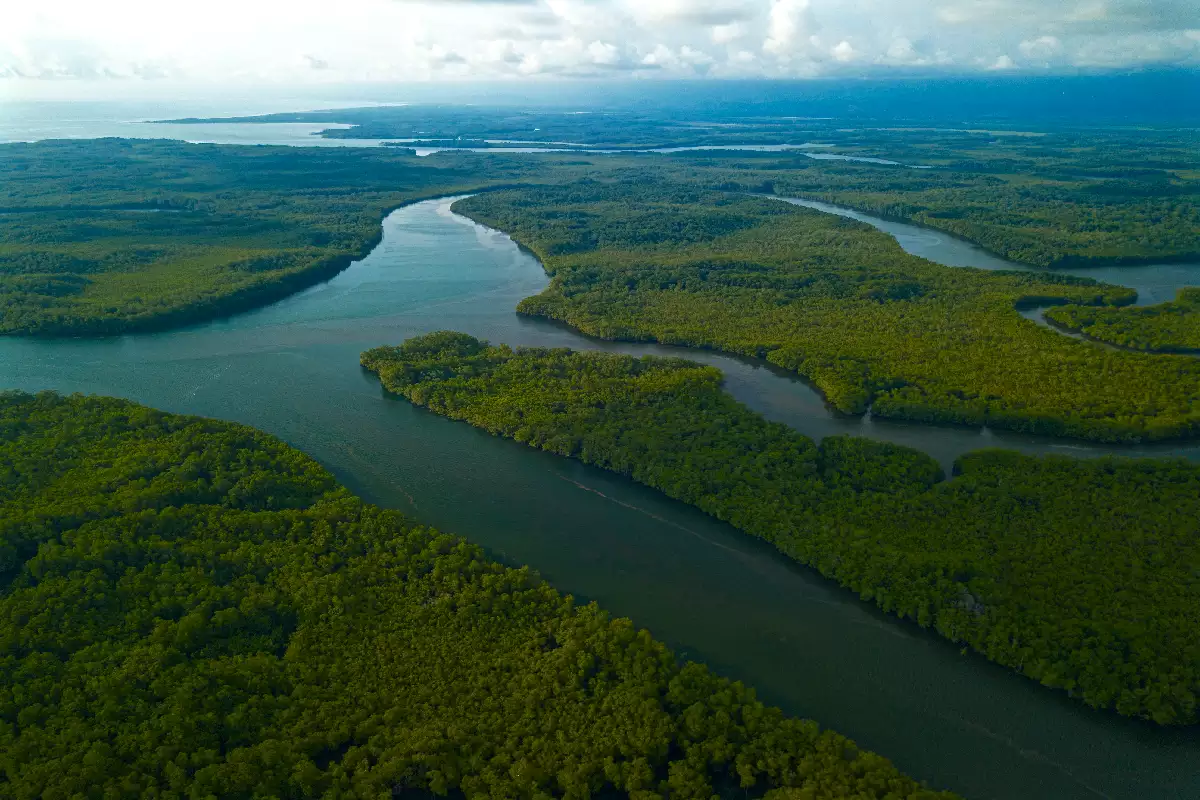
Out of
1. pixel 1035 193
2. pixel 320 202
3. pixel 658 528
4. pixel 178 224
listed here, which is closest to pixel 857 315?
pixel 658 528

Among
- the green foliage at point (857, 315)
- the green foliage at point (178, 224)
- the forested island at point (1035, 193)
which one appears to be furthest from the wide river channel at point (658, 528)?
the forested island at point (1035, 193)

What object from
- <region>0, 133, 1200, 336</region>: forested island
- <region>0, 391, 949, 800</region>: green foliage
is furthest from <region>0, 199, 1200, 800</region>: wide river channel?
<region>0, 133, 1200, 336</region>: forested island

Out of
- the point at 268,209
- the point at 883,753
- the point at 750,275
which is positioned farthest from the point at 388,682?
the point at 268,209

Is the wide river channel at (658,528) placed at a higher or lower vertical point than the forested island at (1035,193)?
lower

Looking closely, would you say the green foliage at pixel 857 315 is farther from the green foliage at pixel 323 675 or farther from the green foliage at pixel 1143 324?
the green foliage at pixel 323 675

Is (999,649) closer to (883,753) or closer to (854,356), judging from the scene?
(883,753)

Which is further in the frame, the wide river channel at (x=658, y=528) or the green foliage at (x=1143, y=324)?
the green foliage at (x=1143, y=324)

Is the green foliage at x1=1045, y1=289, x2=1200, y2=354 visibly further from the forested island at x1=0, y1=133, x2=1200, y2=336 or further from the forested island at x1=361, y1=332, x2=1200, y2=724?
the forested island at x1=361, y1=332, x2=1200, y2=724

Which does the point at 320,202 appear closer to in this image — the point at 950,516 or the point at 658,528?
the point at 658,528
